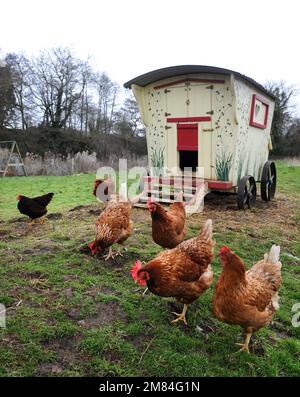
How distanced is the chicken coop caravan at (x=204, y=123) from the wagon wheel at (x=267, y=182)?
0.43 meters

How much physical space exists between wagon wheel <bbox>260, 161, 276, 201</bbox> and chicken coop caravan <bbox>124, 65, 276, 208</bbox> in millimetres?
426

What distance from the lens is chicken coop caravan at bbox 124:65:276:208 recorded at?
6.68 m

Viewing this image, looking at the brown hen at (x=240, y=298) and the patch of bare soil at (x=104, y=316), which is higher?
the brown hen at (x=240, y=298)

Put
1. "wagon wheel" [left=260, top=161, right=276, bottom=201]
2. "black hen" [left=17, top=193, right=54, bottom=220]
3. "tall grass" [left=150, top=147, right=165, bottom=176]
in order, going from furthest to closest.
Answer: "wagon wheel" [left=260, top=161, right=276, bottom=201]
"tall grass" [left=150, top=147, right=165, bottom=176]
"black hen" [left=17, top=193, right=54, bottom=220]

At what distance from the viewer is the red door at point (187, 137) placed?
23.3ft

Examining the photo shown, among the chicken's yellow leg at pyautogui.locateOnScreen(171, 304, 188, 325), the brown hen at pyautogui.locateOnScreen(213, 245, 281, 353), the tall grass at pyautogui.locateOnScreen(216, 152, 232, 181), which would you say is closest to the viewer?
the brown hen at pyautogui.locateOnScreen(213, 245, 281, 353)

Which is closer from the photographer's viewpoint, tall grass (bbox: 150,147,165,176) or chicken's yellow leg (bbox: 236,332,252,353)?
chicken's yellow leg (bbox: 236,332,252,353)

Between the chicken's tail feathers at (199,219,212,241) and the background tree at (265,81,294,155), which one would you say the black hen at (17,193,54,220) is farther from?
the background tree at (265,81,294,155)

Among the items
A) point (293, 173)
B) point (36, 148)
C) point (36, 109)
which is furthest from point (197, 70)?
point (36, 109)

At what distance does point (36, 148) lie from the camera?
22.0 metres
